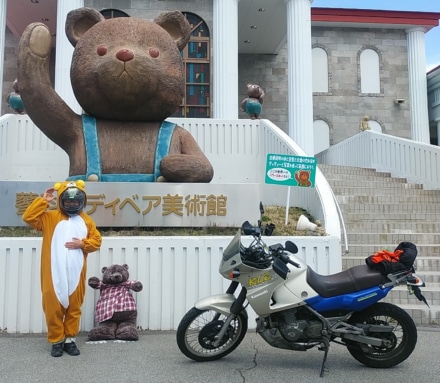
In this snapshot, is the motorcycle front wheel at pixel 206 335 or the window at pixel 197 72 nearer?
the motorcycle front wheel at pixel 206 335

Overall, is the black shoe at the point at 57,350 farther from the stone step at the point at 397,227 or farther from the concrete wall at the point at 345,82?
the concrete wall at the point at 345,82

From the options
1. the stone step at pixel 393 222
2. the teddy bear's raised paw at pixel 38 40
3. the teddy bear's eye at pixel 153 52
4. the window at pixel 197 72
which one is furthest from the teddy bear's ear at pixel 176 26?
the window at pixel 197 72

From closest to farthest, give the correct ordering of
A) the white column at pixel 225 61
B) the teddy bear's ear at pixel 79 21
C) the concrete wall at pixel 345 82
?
the teddy bear's ear at pixel 79 21 < the white column at pixel 225 61 < the concrete wall at pixel 345 82

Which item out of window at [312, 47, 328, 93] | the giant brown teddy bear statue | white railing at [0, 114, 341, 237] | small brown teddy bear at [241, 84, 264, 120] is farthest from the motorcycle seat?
window at [312, 47, 328, 93]

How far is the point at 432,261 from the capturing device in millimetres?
6480

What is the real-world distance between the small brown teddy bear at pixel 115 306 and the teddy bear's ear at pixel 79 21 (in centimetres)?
→ 353

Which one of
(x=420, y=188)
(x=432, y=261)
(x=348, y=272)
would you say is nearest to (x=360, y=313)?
(x=348, y=272)

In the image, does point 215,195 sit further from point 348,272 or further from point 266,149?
point 266,149

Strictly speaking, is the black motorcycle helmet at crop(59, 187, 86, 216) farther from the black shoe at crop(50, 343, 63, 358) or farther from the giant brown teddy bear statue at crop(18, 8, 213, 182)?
the giant brown teddy bear statue at crop(18, 8, 213, 182)

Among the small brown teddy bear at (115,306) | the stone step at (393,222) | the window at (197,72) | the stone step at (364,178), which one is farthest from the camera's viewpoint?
the window at (197,72)

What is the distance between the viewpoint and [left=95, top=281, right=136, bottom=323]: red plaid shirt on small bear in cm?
454

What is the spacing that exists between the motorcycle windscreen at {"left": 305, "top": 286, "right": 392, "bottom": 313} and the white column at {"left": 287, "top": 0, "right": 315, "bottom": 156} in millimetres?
10004

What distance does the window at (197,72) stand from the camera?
14938 mm

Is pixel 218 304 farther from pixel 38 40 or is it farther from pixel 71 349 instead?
pixel 38 40
